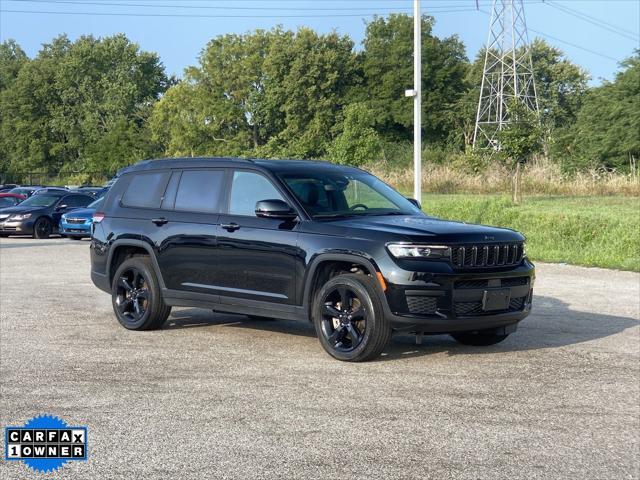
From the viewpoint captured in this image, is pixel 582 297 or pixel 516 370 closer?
pixel 516 370

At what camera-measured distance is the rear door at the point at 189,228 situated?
9.78 m

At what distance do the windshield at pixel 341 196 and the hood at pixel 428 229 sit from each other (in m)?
0.26

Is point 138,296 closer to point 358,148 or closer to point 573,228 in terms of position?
point 573,228

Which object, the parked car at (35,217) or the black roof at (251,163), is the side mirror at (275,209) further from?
the parked car at (35,217)

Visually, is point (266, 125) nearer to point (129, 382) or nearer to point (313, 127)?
point (313, 127)

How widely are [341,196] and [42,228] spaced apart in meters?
22.2

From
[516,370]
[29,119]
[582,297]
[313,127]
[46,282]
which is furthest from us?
[29,119]

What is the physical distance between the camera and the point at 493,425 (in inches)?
258

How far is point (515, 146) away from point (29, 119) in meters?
84.4

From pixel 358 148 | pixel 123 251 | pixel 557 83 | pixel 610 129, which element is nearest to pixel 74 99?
pixel 557 83

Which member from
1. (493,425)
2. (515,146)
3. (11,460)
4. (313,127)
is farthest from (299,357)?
(313,127)

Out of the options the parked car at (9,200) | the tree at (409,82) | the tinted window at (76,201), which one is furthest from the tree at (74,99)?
the tinted window at (76,201)

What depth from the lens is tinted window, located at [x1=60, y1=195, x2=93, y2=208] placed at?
1228 inches

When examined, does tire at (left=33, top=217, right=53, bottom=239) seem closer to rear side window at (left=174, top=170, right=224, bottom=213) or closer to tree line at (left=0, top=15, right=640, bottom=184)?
rear side window at (left=174, top=170, right=224, bottom=213)
